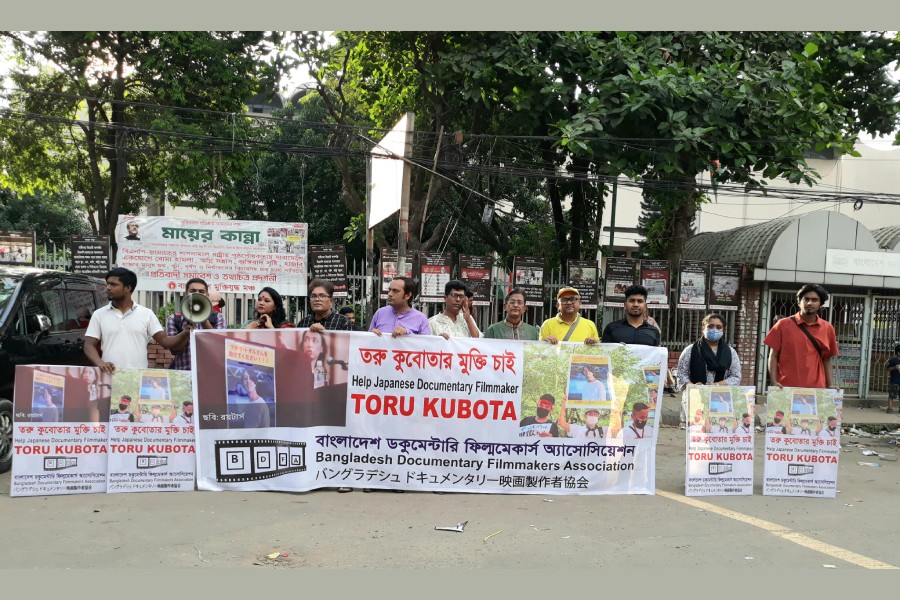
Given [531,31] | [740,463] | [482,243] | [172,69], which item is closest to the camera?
[740,463]

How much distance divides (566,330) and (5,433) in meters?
5.28

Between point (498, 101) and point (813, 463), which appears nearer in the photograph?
point (813, 463)

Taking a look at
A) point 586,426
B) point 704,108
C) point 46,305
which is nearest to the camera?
point 586,426

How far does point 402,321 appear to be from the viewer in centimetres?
658

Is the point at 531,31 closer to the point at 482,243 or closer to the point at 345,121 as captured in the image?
the point at 345,121

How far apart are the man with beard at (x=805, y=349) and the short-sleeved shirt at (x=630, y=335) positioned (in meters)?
1.17

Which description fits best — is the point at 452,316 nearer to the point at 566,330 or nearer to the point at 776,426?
the point at 566,330

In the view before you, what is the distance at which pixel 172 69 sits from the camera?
14805 mm

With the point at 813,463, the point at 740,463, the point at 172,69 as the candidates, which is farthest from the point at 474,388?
the point at 172,69

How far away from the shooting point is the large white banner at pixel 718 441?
21.3 feet

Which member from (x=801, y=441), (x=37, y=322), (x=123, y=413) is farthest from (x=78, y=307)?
(x=801, y=441)

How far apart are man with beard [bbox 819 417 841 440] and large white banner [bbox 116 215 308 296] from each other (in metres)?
8.06

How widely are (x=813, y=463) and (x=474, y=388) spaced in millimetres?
3201

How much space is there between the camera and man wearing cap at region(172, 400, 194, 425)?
6074mm
